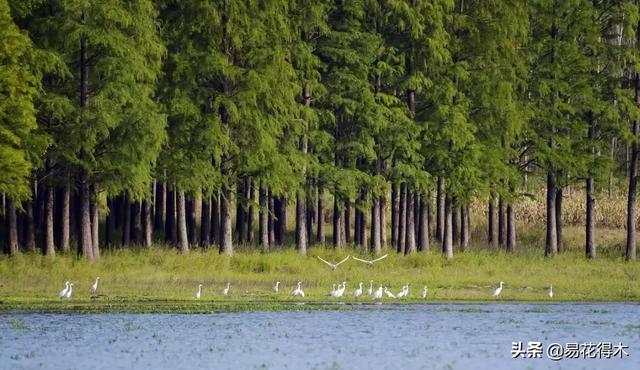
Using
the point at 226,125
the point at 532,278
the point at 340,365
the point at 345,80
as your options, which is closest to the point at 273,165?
the point at 226,125

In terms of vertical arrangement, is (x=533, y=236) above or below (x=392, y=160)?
below

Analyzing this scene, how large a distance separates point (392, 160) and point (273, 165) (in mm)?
7891

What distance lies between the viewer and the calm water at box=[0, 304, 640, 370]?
30281 millimetres

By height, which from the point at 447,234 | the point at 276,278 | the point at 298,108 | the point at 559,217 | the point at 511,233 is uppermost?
the point at 298,108

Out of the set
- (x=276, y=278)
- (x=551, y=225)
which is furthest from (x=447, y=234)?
(x=276, y=278)

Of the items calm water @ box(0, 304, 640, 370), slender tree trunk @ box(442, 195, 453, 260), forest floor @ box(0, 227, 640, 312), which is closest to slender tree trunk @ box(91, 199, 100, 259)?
forest floor @ box(0, 227, 640, 312)

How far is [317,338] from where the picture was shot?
34656 mm

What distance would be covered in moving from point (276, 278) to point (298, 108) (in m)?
10.6

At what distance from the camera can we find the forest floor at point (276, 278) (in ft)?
137

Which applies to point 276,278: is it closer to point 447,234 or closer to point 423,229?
point 447,234

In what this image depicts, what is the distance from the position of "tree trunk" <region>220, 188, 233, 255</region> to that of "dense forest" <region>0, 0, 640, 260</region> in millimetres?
90

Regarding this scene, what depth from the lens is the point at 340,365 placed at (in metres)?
29.8

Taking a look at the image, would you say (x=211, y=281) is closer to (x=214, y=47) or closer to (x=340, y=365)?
(x=214, y=47)

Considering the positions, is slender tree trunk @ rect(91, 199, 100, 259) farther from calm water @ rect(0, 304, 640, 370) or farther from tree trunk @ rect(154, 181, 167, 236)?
calm water @ rect(0, 304, 640, 370)
